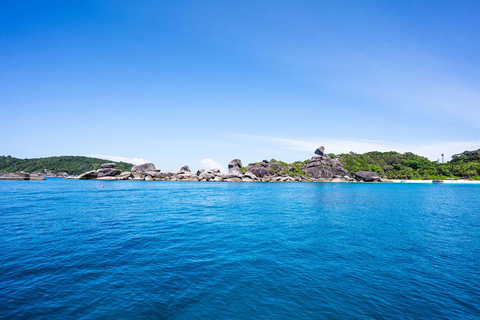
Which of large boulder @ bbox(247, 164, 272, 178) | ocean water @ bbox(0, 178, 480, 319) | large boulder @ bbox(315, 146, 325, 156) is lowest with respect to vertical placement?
ocean water @ bbox(0, 178, 480, 319)

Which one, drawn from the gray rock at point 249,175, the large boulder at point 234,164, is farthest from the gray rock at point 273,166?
the large boulder at point 234,164

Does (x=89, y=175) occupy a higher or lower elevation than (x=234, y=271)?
higher

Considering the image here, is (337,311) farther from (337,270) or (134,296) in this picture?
(134,296)

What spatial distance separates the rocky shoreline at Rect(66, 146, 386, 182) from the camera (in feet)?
436

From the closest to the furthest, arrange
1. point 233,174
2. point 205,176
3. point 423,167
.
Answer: point 205,176 < point 233,174 < point 423,167

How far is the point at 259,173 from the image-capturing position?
15812cm

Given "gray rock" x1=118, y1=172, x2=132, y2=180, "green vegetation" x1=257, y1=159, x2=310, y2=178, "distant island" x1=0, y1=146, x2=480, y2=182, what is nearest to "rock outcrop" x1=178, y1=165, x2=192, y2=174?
"distant island" x1=0, y1=146, x2=480, y2=182

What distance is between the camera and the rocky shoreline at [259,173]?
13288 centimetres

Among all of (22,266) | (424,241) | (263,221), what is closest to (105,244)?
(22,266)

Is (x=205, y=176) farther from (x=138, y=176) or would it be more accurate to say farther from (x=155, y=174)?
(x=138, y=176)

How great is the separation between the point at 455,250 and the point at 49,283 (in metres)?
28.2

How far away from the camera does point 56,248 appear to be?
15672 millimetres

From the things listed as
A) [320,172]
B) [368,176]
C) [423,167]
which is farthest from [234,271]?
[423,167]

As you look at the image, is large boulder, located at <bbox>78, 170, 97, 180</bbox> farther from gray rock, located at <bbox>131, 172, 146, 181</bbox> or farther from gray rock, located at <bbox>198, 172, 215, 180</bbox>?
gray rock, located at <bbox>198, 172, 215, 180</bbox>
